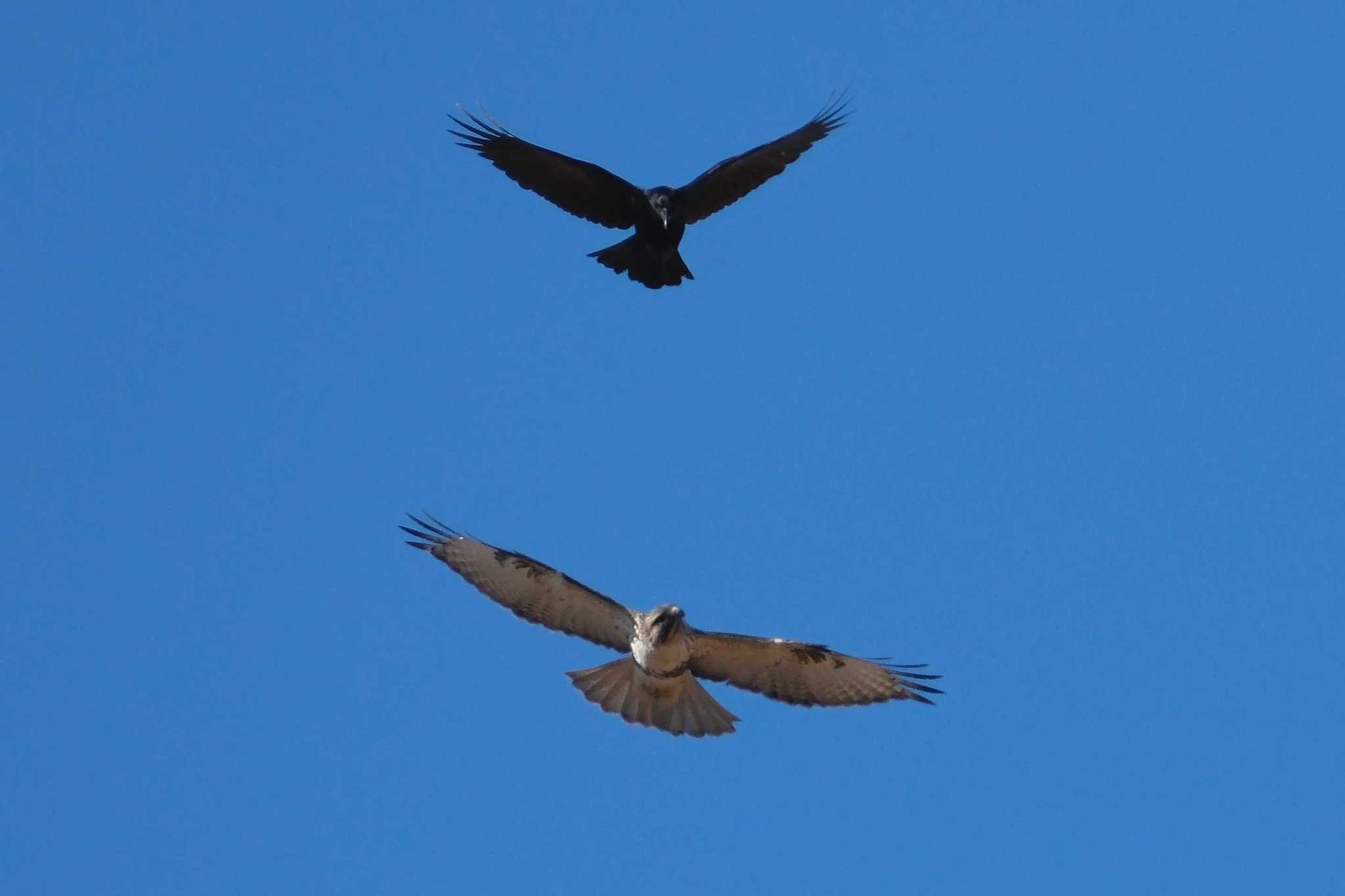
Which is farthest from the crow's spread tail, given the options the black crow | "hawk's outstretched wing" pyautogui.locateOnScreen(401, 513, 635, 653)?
"hawk's outstretched wing" pyautogui.locateOnScreen(401, 513, 635, 653)

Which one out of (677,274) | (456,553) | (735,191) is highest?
(735,191)

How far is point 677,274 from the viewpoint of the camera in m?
13.9

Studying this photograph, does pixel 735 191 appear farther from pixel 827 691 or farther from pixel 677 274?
pixel 827 691

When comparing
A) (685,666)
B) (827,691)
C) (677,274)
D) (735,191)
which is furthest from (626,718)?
(735,191)

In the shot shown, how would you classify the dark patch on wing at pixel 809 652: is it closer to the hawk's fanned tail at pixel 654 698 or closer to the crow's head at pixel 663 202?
the hawk's fanned tail at pixel 654 698

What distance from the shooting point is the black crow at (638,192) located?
13891 millimetres

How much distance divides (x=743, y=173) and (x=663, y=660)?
14.3 feet

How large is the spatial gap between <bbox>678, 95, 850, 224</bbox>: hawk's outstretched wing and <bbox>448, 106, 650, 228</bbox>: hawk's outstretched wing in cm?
36

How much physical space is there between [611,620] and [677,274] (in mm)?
3122

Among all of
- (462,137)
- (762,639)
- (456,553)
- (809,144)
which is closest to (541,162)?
(462,137)

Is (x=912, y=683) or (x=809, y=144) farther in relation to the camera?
(x=809, y=144)

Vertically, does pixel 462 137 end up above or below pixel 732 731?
above

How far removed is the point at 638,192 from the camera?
14.2 meters

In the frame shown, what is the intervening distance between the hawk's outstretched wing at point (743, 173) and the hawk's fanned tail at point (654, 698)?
3854 millimetres
